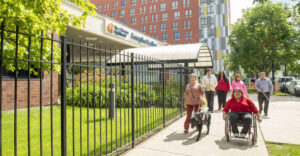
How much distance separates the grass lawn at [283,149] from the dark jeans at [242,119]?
23.6 inches

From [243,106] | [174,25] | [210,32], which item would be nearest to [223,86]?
[243,106]

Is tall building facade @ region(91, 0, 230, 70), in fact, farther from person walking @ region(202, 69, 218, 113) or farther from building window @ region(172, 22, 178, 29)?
person walking @ region(202, 69, 218, 113)

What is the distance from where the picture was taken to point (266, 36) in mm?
25391

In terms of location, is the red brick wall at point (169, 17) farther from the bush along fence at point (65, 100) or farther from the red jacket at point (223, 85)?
the bush along fence at point (65, 100)

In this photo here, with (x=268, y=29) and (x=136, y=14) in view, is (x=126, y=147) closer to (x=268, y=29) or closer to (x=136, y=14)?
(x=268, y=29)

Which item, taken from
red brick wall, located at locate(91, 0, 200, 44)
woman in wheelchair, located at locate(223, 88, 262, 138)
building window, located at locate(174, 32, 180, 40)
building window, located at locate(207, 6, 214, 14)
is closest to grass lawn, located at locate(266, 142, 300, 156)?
woman in wheelchair, located at locate(223, 88, 262, 138)

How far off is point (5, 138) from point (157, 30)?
59.9 meters

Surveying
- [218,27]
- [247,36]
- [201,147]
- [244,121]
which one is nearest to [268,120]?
[244,121]

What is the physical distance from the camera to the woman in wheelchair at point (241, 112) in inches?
181

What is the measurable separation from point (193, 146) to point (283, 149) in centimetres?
177

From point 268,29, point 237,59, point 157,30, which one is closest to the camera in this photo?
point 268,29

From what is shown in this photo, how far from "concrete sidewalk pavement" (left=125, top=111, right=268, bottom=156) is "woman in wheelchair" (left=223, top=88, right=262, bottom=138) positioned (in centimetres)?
35

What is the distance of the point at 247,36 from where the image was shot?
27.0m

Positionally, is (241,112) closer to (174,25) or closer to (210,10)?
(174,25)
